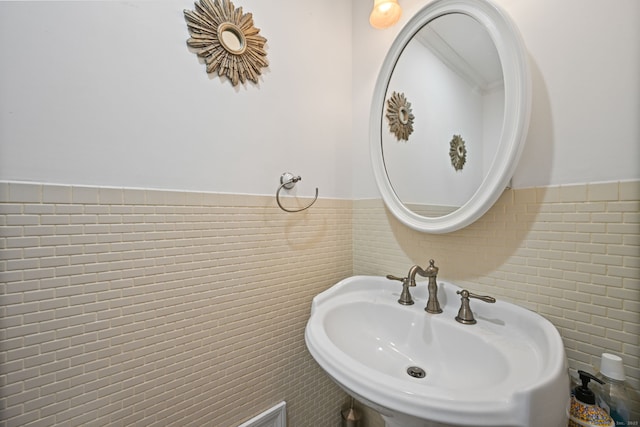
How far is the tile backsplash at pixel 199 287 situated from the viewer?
0.52 metres

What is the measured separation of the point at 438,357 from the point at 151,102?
1.10 metres

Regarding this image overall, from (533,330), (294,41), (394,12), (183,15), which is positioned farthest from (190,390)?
(394,12)

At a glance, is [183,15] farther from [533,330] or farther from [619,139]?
[533,330]

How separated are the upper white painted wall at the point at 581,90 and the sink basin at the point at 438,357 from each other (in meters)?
0.39

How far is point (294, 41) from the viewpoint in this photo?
95 cm

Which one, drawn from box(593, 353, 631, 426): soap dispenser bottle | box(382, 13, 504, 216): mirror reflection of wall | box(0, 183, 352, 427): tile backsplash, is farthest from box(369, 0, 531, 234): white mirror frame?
box(0, 183, 352, 427): tile backsplash

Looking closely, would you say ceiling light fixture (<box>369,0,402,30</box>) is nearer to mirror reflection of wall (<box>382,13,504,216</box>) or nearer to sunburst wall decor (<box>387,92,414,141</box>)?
mirror reflection of wall (<box>382,13,504,216</box>)

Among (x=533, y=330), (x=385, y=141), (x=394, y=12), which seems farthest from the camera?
(x=385, y=141)

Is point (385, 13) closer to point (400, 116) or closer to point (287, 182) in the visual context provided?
point (400, 116)

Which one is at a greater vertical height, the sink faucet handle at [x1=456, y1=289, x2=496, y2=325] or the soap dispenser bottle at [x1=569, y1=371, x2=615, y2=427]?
the sink faucet handle at [x1=456, y1=289, x2=496, y2=325]

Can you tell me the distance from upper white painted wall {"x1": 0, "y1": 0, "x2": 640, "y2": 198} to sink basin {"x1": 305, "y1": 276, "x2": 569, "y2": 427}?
16.4 inches

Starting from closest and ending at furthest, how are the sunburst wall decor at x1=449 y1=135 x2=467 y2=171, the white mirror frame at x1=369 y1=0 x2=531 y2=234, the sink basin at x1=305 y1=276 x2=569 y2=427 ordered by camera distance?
the sink basin at x1=305 y1=276 x2=569 y2=427, the white mirror frame at x1=369 y1=0 x2=531 y2=234, the sunburst wall decor at x1=449 y1=135 x2=467 y2=171

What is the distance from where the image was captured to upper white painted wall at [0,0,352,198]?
517mm

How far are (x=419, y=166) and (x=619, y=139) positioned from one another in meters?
0.48
